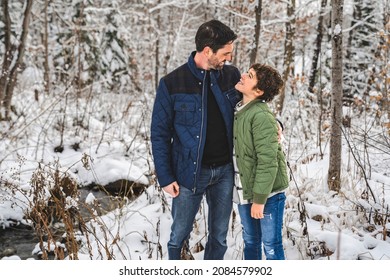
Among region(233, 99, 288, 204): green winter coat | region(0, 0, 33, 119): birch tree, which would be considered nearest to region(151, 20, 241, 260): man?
region(233, 99, 288, 204): green winter coat

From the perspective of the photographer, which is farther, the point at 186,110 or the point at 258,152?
the point at 186,110

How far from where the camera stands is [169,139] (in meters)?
2.69

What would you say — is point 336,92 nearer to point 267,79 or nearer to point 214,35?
point 267,79

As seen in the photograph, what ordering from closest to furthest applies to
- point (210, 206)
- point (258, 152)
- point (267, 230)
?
1. point (258, 152)
2. point (267, 230)
3. point (210, 206)

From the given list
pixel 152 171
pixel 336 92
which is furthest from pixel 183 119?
pixel 152 171

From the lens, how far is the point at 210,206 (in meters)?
2.84

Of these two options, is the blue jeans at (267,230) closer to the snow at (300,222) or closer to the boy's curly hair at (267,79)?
the snow at (300,222)

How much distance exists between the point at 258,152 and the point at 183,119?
1.91 feet

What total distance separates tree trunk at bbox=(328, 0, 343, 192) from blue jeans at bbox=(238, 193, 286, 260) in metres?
1.76

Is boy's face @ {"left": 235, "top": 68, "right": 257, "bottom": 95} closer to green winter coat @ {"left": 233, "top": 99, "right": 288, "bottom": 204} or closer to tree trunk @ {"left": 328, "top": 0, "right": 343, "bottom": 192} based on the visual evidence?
green winter coat @ {"left": 233, "top": 99, "right": 288, "bottom": 204}

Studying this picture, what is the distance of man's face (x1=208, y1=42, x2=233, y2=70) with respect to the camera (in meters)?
2.55

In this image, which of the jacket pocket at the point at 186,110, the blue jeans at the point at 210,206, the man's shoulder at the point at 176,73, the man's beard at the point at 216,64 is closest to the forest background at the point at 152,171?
the blue jeans at the point at 210,206

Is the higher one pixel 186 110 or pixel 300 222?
pixel 186 110
